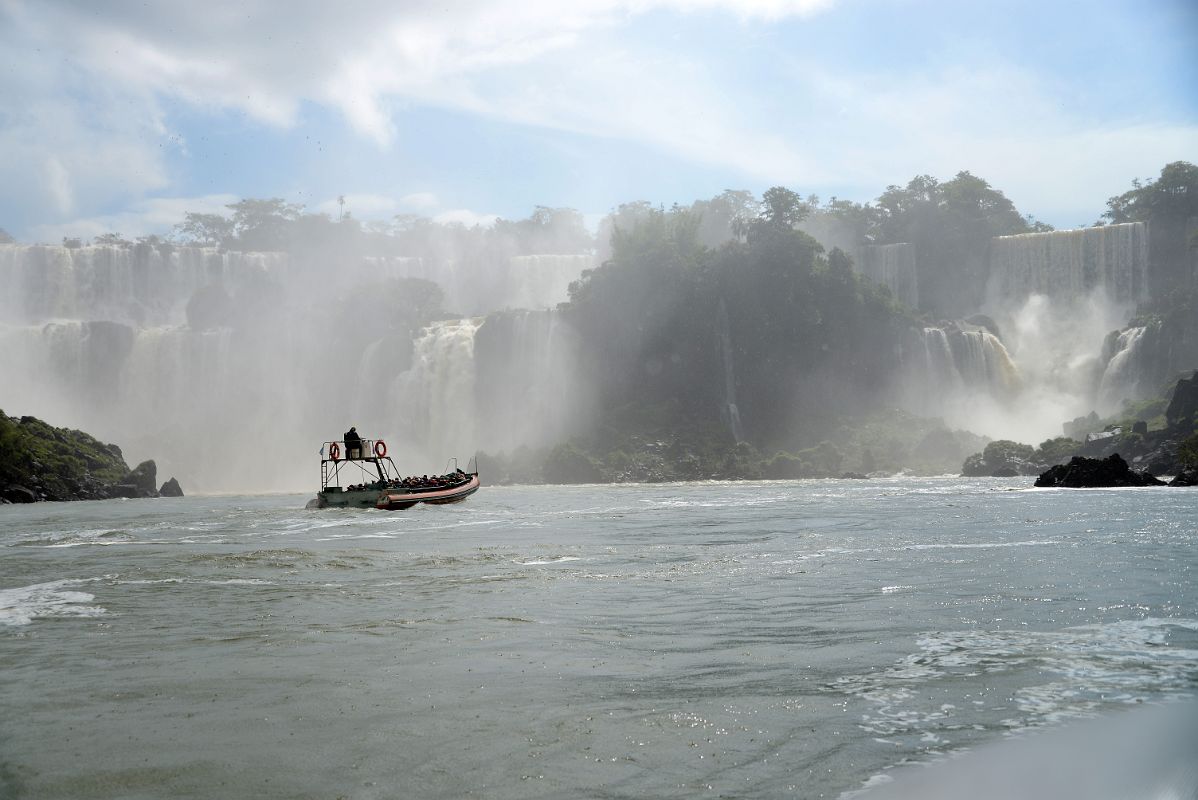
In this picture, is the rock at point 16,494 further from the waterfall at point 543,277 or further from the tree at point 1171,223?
the tree at point 1171,223

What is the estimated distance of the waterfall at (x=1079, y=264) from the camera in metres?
71.8

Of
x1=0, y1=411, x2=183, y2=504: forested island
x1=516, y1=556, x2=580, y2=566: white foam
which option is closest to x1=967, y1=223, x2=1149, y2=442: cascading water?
x1=0, y1=411, x2=183, y2=504: forested island

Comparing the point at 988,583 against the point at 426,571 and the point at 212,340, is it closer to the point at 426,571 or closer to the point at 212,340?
the point at 426,571

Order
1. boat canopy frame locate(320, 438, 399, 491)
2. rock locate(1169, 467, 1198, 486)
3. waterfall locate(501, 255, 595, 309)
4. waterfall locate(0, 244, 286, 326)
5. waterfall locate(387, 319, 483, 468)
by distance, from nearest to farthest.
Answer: boat canopy frame locate(320, 438, 399, 491) < rock locate(1169, 467, 1198, 486) < waterfall locate(387, 319, 483, 468) < waterfall locate(0, 244, 286, 326) < waterfall locate(501, 255, 595, 309)

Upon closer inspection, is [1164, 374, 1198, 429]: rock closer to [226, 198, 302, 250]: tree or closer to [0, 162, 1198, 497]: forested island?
[0, 162, 1198, 497]: forested island

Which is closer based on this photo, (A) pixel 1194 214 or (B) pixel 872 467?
(B) pixel 872 467

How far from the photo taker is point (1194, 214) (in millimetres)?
72562

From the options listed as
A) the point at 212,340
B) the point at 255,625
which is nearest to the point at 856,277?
the point at 212,340

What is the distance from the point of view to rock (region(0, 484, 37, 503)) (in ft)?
144

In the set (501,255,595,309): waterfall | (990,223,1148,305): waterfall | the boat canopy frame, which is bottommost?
the boat canopy frame

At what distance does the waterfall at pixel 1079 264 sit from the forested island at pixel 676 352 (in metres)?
0.16

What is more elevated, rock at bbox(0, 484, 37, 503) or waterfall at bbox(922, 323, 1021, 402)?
waterfall at bbox(922, 323, 1021, 402)

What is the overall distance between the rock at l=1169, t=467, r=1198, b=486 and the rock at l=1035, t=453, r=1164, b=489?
24.8 inches

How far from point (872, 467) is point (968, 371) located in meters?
15.5
